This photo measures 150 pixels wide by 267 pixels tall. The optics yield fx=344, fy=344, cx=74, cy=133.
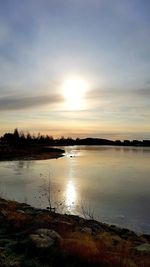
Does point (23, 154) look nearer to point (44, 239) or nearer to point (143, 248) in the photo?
point (143, 248)

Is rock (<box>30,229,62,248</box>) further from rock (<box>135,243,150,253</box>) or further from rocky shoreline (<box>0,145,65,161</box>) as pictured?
rocky shoreline (<box>0,145,65,161</box>)

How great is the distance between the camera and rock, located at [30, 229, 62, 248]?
27.7ft

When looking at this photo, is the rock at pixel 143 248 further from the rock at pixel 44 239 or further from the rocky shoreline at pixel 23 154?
the rocky shoreline at pixel 23 154

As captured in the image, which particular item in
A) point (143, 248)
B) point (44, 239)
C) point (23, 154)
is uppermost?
point (23, 154)

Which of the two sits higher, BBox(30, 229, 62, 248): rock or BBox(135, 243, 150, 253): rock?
BBox(30, 229, 62, 248): rock

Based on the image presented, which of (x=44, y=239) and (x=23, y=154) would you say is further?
(x=23, y=154)

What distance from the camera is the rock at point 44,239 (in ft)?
27.7

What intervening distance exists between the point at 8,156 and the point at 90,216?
60.0m

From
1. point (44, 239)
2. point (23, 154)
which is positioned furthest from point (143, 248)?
point (23, 154)

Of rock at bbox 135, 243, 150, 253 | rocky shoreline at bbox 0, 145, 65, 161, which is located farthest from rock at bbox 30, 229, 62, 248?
rocky shoreline at bbox 0, 145, 65, 161

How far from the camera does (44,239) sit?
28.9ft

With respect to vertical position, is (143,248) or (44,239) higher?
(44,239)

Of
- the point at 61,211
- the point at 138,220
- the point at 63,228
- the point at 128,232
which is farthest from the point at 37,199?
the point at 63,228

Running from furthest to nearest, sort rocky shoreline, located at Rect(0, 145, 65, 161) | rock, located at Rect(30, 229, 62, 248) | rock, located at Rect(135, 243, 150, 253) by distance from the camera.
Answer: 1. rocky shoreline, located at Rect(0, 145, 65, 161)
2. rock, located at Rect(135, 243, 150, 253)
3. rock, located at Rect(30, 229, 62, 248)
